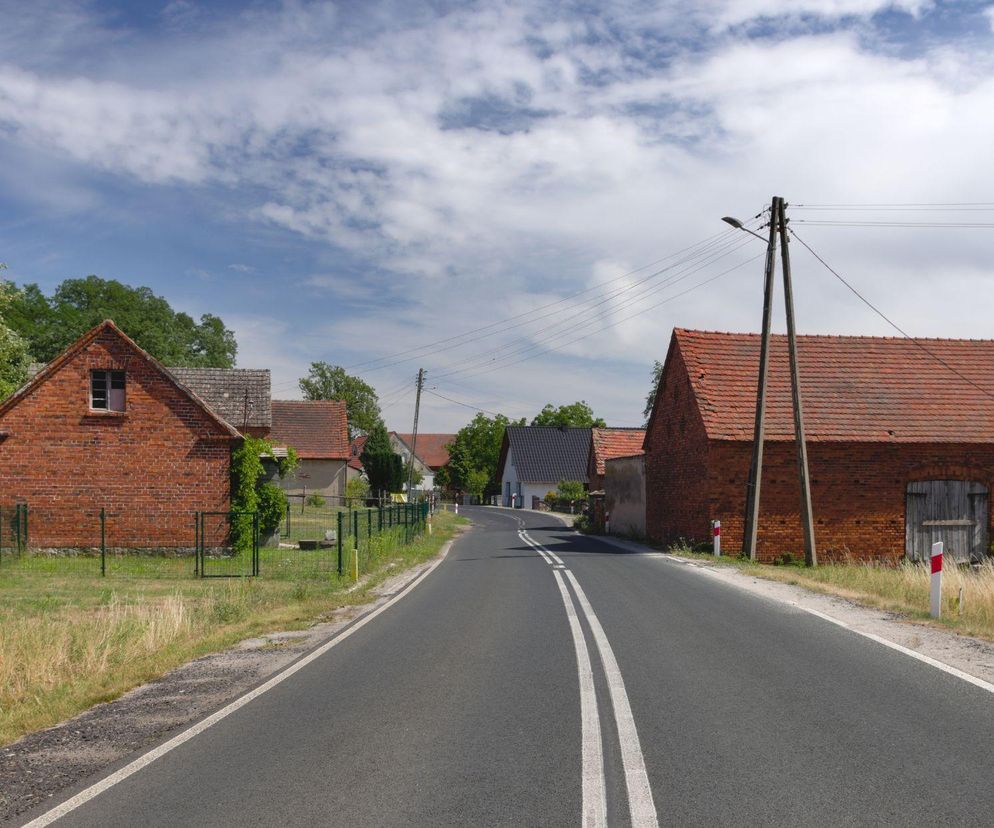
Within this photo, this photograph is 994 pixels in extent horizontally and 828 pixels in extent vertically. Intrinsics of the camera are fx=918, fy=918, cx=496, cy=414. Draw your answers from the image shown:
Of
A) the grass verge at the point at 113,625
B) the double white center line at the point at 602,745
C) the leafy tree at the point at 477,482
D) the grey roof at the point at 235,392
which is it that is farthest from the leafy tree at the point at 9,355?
the leafy tree at the point at 477,482

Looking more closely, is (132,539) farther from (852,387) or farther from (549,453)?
(549,453)

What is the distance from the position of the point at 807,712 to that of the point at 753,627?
4637 millimetres

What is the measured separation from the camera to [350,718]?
23.0 feet

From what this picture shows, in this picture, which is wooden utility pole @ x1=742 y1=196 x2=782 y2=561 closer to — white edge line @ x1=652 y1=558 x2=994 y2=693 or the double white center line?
white edge line @ x1=652 y1=558 x2=994 y2=693

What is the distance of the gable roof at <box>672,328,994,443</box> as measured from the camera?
90.3 ft

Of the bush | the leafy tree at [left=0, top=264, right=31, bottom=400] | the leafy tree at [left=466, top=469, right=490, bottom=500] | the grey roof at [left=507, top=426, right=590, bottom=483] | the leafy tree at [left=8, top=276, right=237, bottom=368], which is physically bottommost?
the leafy tree at [left=466, top=469, right=490, bottom=500]

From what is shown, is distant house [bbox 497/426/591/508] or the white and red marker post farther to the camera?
distant house [bbox 497/426/591/508]

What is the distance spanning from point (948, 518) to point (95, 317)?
64.7 m

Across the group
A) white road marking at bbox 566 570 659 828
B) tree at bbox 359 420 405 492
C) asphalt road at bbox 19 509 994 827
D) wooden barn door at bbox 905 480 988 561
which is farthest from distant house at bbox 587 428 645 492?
white road marking at bbox 566 570 659 828

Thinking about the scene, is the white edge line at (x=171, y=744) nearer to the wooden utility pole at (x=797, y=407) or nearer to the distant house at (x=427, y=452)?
the wooden utility pole at (x=797, y=407)

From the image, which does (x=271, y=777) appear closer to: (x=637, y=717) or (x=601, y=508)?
(x=637, y=717)

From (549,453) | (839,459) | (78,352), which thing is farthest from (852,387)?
(549,453)

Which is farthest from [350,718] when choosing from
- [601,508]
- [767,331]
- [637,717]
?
[601,508]

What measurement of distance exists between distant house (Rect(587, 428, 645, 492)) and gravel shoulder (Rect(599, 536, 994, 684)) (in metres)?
33.2
